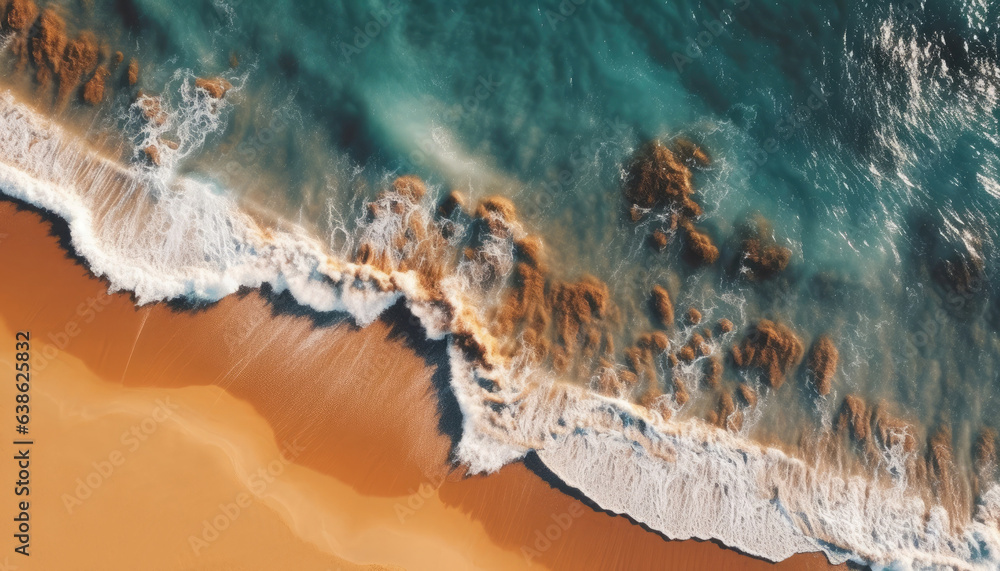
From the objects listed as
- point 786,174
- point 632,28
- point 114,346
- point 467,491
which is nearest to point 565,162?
point 632,28

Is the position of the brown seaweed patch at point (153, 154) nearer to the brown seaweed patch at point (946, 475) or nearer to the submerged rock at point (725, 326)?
the submerged rock at point (725, 326)

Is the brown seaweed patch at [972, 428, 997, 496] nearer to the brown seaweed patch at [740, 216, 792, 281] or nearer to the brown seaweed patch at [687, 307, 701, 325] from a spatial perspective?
the brown seaweed patch at [740, 216, 792, 281]

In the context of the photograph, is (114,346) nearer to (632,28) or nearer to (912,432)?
(632,28)
